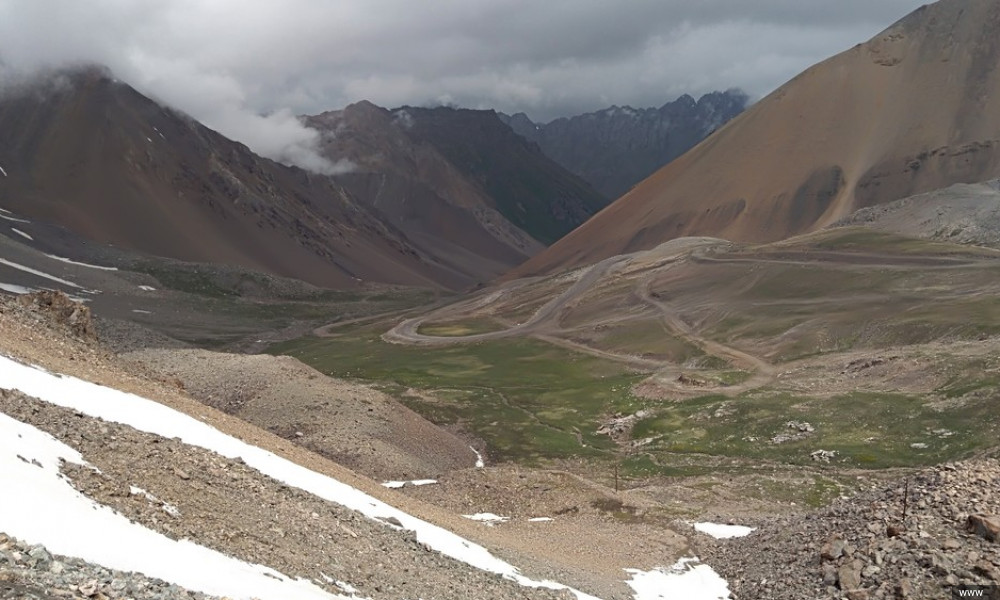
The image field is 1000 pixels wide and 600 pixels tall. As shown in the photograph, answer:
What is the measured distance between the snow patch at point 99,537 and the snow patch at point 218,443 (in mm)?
7377

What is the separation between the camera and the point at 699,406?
8312cm

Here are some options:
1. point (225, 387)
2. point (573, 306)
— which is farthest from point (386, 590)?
point (573, 306)

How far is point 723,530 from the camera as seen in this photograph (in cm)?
4594

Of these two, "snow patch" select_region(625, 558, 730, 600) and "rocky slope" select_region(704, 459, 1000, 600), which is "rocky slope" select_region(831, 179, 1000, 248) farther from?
"snow patch" select_region(625, 558, 730, 600)

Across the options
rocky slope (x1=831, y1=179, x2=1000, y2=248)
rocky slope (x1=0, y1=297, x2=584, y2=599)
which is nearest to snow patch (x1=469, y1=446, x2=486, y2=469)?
rocky slope (x1=0, y1=297, x2=584, y2=599)

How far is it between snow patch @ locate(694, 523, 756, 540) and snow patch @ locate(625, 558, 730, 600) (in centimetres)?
629

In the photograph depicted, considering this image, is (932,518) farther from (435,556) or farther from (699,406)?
(699,406)

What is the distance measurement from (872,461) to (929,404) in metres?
11.8

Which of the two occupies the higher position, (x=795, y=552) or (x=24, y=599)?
(x=24, y=599)

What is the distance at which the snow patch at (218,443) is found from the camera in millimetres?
27734

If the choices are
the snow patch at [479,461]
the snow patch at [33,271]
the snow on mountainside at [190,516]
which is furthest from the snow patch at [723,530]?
the snow patch at [33,271]

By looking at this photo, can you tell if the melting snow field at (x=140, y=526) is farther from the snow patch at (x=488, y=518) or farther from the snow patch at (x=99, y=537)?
the snow patch at (x=488, y=518)

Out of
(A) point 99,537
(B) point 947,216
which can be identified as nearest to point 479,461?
(A) point 99,537

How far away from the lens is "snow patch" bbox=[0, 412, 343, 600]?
1600 centimetres
